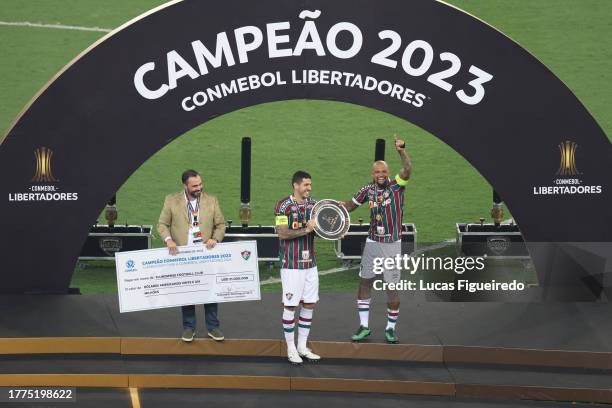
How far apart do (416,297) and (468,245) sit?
1068 mm

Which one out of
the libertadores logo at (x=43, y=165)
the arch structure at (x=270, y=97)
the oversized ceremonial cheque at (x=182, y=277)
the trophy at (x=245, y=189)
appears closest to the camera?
the oversized ceremonial cheque at (x=182, y=277)

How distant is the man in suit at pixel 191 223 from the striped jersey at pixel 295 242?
77cm

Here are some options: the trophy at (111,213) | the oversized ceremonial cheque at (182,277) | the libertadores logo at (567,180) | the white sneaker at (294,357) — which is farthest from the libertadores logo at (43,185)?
the libertadores logo at (567,180)

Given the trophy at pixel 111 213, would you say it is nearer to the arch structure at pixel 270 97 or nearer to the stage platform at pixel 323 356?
the arch structure at pixel 270 97

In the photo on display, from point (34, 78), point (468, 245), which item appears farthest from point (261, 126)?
point (468, 245)

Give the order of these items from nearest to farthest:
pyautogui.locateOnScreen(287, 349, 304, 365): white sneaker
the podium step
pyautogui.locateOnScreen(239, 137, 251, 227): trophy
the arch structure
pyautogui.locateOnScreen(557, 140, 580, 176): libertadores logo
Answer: the podium step → pyautogui.locateOnScreen(287, 349, 304, 365): white sneaker → the arch structure → pyautogui.locateOnScreen(557, 140, 580, 176): libertadores logo → pyautogui.locateOnScreen(239, 137, 251, 227): trophy

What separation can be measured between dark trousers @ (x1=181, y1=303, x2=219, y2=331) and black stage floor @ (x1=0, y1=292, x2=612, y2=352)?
21 centimetres

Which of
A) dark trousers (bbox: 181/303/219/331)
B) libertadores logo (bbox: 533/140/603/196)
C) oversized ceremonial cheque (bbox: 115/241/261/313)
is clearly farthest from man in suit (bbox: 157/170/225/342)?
libertadores logo (bbox: 533/140/603/196)

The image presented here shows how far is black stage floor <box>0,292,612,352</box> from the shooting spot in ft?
48.4

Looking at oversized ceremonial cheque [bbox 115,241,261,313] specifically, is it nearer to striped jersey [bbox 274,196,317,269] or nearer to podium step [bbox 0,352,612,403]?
striped jersey [bbox 274,196,317,269]

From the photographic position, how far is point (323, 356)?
1459 centimetres

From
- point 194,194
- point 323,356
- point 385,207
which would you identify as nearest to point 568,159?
point 385,207

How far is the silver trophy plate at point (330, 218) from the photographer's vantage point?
569 inches

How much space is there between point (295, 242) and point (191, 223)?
3.81 feet
